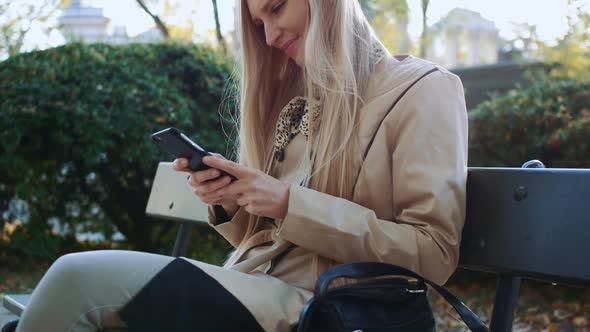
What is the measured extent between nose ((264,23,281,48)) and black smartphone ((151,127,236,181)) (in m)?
0.58

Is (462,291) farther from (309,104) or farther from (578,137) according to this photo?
(309,104)

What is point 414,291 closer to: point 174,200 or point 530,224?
point 530,224

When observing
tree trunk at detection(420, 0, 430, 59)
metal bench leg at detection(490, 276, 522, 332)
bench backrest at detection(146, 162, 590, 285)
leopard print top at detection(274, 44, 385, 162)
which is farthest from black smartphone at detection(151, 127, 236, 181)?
tree trunk at detection(420, 0, 430, 59)

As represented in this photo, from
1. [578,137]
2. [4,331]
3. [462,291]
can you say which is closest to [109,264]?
[4,331]

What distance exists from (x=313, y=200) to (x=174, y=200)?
1.51 m

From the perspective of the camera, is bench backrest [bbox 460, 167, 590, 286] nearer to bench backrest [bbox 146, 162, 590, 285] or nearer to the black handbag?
bench backrest [bbox 146, 162, 590, 285]

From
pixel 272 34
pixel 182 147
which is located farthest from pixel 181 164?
pixel 272 34

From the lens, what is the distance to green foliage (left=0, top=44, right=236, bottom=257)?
5.68 m

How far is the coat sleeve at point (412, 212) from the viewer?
1.90 metres

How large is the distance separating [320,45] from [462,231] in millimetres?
675

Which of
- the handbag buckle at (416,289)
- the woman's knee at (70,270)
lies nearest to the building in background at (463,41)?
the handbag buckle at (416,289)

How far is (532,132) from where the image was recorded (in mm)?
5090

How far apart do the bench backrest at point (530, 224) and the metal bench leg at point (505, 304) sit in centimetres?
7

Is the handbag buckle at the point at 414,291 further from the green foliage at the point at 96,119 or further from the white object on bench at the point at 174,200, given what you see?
the green foliage at the point at 96,119
